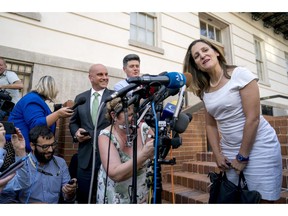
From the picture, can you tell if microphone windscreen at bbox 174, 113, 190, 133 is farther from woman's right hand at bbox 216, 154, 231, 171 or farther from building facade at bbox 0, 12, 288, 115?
building facade at bbox 0, 12, 288, 115

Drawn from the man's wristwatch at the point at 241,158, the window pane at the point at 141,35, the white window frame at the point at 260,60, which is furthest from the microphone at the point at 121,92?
the white window frame at the point at 260,60

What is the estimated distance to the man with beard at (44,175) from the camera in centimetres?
180

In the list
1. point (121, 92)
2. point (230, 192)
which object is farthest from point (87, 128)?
point (230, 192)

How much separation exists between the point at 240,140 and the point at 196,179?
1632 millimetres

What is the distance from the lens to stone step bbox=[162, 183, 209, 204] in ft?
8.16

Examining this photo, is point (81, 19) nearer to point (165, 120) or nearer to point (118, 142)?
point (118, 142)

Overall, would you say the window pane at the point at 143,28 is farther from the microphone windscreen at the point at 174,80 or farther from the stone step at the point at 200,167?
the microphone windscreen at the point at 174,80

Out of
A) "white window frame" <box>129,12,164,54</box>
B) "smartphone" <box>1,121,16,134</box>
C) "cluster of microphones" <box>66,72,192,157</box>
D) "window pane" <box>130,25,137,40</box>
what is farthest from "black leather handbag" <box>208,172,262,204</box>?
"window pane" <box>130,25,137,40</box>

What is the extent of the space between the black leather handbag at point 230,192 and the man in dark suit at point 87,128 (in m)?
1.10

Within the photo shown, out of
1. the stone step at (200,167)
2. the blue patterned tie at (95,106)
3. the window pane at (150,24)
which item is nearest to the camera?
the blue patterned tie at (95,106)

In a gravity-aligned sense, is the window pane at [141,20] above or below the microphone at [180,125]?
above

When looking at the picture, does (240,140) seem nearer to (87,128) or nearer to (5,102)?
(87,128)
